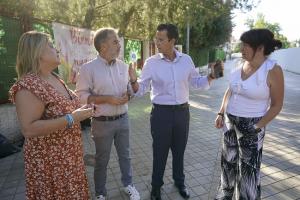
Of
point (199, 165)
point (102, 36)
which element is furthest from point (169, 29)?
point (199, 165)

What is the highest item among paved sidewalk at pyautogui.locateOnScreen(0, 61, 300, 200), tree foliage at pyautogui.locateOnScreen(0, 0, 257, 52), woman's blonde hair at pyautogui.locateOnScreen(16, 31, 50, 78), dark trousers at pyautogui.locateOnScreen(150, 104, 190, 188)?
tree foliage at pyautogui.locateOnScreen(0, 0, 257, 52)

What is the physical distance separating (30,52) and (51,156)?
83 cm

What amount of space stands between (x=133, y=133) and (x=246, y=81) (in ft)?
14.0

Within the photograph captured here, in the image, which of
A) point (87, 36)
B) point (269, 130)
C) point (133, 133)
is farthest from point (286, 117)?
point (87, 36)

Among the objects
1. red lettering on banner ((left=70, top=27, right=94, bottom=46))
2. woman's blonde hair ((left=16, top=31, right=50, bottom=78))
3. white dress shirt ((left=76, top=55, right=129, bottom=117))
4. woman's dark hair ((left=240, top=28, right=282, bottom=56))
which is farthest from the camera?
red lettering on banner ((left=70, top=27, right=94, bottom=46))

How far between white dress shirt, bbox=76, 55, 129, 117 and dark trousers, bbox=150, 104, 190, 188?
1.61 feet

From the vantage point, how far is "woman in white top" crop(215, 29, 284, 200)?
9.44 ft

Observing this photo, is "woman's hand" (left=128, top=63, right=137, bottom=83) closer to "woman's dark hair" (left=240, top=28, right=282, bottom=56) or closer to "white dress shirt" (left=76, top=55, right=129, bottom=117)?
"white dress shirt" (left=76, top=55, right=129, bottom=117)

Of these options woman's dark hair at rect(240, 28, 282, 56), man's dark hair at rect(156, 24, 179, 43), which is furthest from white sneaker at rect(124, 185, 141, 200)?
woman's dark hair at rect(240, 28, 282, 56)

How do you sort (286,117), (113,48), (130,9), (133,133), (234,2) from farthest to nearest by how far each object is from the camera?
(234,2) < (130,9) < (286,117) < (133,133) < (113,48)

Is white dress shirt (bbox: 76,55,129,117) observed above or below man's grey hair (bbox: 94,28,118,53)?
below

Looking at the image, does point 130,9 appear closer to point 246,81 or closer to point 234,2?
point 234,2

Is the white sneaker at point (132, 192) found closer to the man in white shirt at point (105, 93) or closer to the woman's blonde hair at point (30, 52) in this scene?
the man in white shirt at point (105, 93)

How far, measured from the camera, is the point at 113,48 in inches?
A: 130
